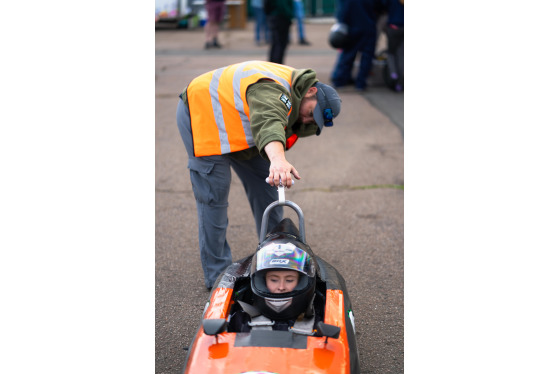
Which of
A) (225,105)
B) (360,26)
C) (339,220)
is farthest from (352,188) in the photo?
(360,26)

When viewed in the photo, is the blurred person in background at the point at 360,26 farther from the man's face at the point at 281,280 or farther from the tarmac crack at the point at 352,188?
the man's face at the point at 281,280

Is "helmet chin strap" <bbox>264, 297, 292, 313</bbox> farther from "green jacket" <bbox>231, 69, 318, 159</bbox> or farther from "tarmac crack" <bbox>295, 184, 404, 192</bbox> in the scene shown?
"tarmac crack" <bbox>295, 184, 404, 192</bbox>

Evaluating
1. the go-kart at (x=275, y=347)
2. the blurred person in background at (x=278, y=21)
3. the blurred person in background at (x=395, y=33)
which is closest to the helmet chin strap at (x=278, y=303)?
the go-kart at (x=275, y=347)

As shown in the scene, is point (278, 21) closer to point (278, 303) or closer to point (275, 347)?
point (278, 303)

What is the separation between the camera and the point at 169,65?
11469 millimetres

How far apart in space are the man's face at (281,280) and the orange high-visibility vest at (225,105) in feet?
2.99

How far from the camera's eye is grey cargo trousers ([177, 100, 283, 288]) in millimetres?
3697

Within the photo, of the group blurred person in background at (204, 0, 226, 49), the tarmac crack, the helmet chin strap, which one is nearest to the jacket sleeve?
the helmet chin strap

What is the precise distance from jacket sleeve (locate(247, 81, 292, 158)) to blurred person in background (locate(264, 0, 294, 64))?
6118 mm

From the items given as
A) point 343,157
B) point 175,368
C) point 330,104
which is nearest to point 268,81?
point 330,104

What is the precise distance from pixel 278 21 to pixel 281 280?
6919 mm

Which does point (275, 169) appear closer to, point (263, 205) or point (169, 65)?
point (263, 205)

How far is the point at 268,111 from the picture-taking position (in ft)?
10.0

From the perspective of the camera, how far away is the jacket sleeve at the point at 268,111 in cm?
297
